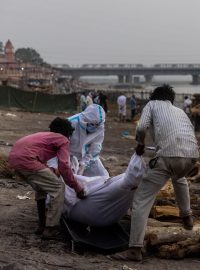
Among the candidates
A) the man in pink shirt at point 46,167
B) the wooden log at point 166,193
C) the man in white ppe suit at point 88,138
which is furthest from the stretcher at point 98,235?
the wooden log at point 166,193

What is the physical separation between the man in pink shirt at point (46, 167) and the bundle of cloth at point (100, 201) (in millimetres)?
173

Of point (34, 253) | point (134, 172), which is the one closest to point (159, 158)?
point (134, 172)

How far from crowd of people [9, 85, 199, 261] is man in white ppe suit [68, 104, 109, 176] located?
538 millimetres

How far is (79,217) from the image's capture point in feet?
20.7

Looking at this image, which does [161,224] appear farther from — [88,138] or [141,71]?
[141,71]

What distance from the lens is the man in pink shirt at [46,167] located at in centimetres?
602

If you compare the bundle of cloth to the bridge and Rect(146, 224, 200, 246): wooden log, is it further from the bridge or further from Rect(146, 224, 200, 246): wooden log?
the bridge

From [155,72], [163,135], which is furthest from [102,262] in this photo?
[155,72]

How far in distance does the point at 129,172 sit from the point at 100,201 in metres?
0.59

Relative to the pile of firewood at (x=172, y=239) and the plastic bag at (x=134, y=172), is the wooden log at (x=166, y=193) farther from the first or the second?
the plastic bag at (x=134, y=172)

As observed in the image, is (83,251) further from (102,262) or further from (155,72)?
(155,72)

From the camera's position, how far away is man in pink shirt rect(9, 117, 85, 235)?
6.02 m

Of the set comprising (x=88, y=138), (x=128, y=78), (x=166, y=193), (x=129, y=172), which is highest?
(x=88, y=138)

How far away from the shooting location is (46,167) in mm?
6125
